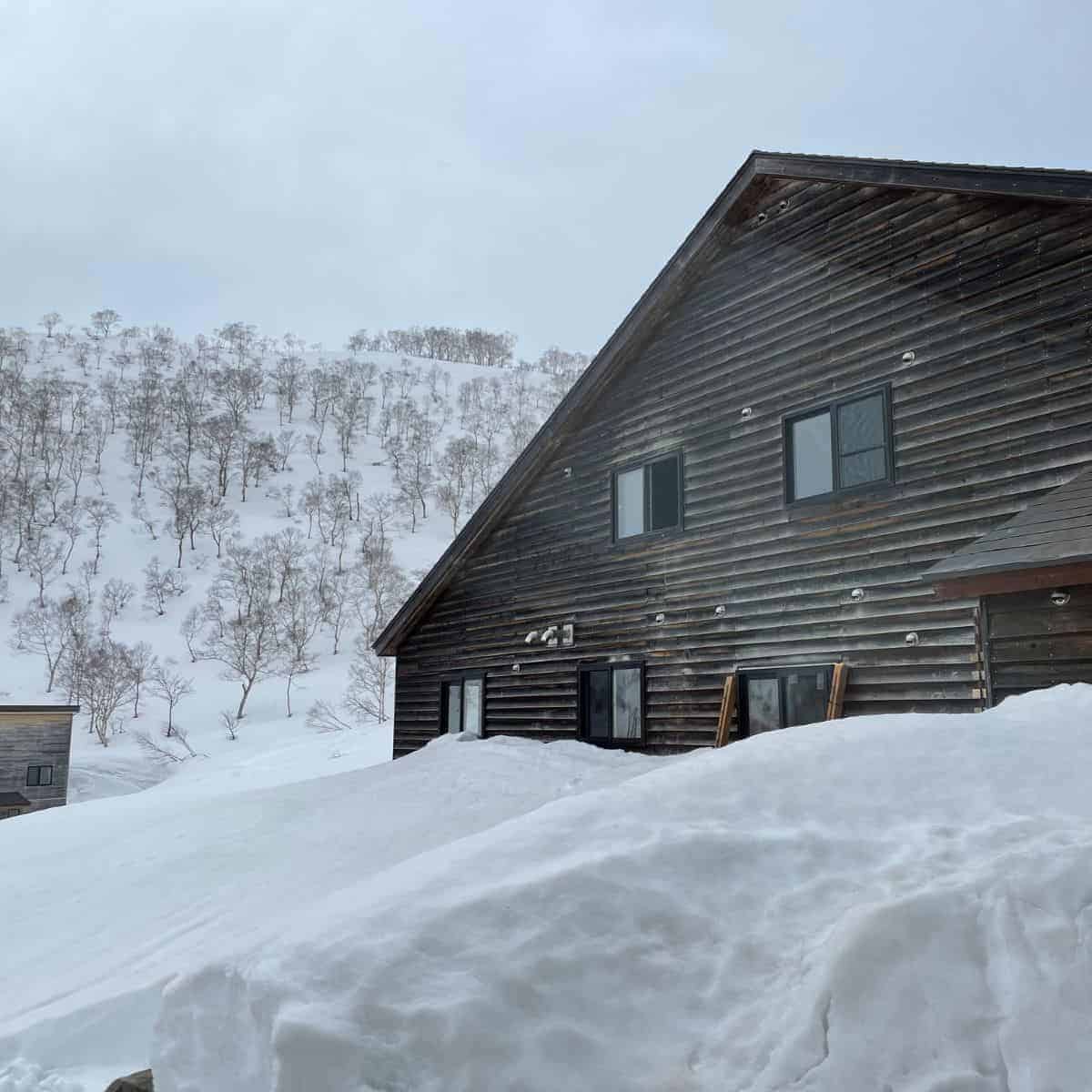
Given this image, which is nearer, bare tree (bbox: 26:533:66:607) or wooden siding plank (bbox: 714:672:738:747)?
wooden siding plank (bbox: 714:672:738:747)

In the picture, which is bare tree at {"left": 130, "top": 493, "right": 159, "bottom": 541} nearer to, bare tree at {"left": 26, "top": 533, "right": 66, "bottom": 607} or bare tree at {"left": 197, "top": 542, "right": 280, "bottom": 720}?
bare tree at {"left": 26, "top": 533, "right": 66, "bottom": 607}

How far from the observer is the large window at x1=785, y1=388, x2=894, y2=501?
398 inches

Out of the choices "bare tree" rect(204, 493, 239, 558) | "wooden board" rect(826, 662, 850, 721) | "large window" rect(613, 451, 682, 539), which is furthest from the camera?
"bare tree" rect(204, 493, 239, 558)

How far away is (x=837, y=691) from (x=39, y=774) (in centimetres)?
2869

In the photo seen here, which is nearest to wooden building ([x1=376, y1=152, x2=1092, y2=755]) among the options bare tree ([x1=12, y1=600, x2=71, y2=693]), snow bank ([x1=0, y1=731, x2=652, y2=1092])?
snow bank ([x1=0, y1=731, x2=652, y2=1092])

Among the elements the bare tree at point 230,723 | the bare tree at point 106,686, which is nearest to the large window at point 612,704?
the bare tree at point 230,723

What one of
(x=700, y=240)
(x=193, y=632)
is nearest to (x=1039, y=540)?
(x=700, y=240)

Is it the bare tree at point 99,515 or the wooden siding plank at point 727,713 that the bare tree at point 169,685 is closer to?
the bare tree at point 99,515

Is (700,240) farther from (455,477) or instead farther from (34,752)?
(455,477)

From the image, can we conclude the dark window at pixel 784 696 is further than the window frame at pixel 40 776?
No

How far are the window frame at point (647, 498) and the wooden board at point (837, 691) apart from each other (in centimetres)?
298

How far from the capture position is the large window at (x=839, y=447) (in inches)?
398

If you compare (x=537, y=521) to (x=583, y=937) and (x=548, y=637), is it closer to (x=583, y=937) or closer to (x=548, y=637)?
(x=548, y=637)

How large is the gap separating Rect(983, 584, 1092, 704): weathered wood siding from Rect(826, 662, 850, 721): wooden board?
1.76 m
